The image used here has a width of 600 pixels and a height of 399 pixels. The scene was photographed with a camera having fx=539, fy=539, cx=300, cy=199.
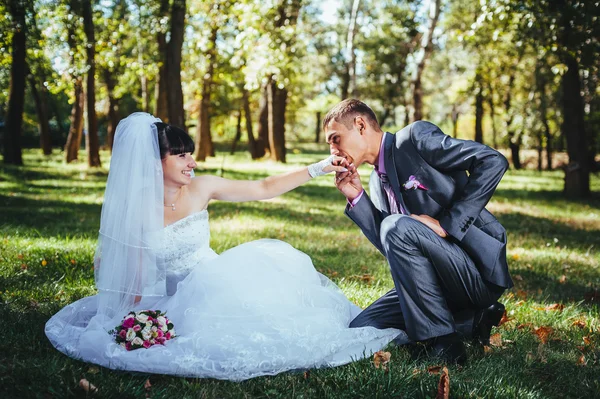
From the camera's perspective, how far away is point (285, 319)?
375 centimetres

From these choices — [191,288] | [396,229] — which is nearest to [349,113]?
[396,229]

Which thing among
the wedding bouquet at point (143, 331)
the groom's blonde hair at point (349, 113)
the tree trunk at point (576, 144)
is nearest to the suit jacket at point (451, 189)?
the groom's blonde hair at point (349, 113)

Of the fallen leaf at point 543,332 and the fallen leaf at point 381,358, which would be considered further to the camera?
the fallen leaf at point 543,332

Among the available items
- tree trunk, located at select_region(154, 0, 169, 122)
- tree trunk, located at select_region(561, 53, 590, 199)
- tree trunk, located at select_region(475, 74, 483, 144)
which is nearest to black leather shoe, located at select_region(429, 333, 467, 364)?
tree trunk, located at select_region(561, 53, 590, 199)

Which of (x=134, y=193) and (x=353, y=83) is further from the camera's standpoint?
(x=353, y=83)

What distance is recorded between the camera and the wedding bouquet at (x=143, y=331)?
3.45m

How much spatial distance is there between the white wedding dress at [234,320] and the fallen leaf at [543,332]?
49.5 inches

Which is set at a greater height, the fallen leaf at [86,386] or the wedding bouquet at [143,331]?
the wedding bouquet at [143,331]

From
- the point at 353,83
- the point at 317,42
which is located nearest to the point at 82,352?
the point at 353,83

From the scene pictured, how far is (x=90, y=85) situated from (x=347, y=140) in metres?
15.5

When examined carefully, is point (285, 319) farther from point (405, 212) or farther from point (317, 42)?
point (317, 42)

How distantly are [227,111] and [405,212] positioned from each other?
34.5m

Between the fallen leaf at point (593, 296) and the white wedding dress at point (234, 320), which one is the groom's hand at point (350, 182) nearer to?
the white wedding dress at point (234, 320)

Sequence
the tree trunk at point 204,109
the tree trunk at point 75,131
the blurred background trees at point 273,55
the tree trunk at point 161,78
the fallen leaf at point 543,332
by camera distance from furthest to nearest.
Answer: the tree trunk at point 75,131, the tree trunk at point 204,109, the tree trunk at point 161,78, the blurred background trees at point 273,55, the fallen leaf at point 543,332
